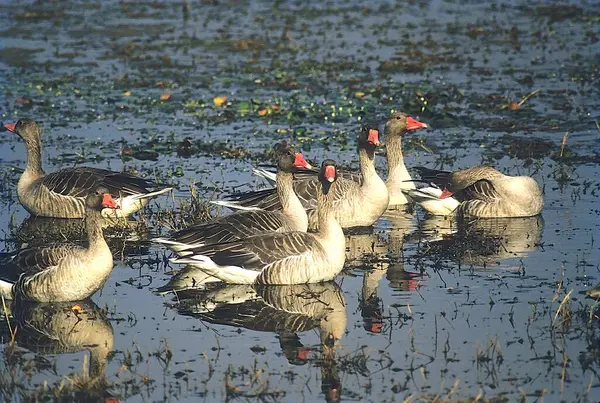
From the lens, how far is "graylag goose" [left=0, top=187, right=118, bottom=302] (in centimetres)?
1284

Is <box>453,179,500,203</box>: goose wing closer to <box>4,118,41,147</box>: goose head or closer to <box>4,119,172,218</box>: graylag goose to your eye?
<box>4,119,172,218</box>: graylag goose

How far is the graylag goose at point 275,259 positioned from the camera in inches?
536

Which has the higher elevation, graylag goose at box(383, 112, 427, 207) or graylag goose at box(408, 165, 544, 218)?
graylag goose at box(383, 112, 427, 207)

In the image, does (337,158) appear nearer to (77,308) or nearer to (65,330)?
(77,308)

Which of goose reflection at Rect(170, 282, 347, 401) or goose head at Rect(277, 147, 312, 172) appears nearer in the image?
goose reflection at Rect(170, 282, 347, 401)

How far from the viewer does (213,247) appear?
13.8 meters

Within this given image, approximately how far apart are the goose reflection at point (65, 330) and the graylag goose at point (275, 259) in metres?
1.40

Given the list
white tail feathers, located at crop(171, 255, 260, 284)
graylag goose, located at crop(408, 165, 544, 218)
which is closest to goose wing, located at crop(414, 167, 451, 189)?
graylag goose, located at crop(408, 165, 544, 218)

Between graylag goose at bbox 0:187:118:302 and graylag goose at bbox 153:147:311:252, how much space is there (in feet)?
3.29

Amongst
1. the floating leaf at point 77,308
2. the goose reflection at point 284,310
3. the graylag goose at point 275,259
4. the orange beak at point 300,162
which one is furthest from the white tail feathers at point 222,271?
the orange beak at point 300,162

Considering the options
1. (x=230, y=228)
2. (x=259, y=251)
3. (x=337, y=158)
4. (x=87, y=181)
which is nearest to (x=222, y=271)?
(x=259, y=251)

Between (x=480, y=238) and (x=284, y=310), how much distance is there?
3.99m

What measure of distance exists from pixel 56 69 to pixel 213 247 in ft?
54.1

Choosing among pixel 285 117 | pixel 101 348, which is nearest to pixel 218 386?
pixel 101 348
